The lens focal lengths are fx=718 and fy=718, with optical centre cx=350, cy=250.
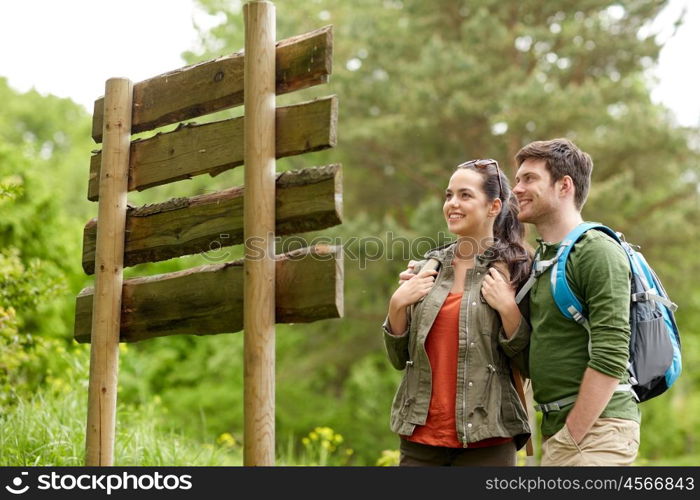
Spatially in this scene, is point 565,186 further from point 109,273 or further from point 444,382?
point 109,273

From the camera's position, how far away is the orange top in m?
3.01

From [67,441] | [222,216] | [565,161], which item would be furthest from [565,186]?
[67,441]

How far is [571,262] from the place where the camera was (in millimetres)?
2828

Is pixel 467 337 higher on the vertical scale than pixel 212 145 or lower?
lower

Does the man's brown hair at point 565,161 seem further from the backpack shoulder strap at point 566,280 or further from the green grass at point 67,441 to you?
the green grass at point 67,441

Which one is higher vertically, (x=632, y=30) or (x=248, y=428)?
(x=632, y=30)

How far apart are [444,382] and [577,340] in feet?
1.98

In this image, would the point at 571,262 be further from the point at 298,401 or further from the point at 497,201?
the point at 298,401

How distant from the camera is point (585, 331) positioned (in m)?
2.77

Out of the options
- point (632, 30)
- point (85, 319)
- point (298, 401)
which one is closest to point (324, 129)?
point (85, 319)

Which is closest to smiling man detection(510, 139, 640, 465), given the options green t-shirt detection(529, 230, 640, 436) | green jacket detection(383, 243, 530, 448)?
green t-shirt detection(529, 230, 640, 436)

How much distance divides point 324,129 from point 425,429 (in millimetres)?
1332
